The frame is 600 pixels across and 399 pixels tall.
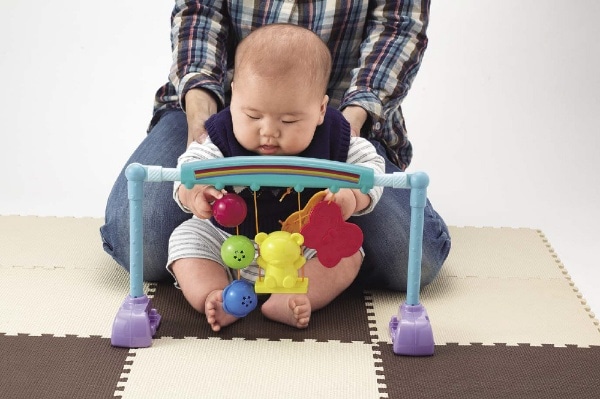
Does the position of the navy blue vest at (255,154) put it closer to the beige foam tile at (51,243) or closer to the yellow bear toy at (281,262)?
the yellow bear toy at (281,262)

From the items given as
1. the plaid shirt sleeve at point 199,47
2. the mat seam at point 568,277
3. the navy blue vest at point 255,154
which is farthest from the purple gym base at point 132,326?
the mat seam at point 568,277

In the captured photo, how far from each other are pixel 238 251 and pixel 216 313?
152mm

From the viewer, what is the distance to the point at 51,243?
2260 mm

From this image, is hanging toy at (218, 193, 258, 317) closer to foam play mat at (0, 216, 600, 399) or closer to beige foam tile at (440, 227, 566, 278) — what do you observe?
foam play mat at (0, 216, 600, 399)

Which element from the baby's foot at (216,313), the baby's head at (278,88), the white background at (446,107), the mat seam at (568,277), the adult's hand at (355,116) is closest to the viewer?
the baby's head at (278,88)

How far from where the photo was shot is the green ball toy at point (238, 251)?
5.83 ft

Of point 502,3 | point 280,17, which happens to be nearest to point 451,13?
point 502,3

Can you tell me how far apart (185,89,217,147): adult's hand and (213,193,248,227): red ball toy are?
0.31m

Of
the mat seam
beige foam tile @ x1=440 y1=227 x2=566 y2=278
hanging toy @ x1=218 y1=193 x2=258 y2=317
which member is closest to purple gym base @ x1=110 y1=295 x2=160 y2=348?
hanging toy @ x1=218 y1=193 x2=258 y2=317

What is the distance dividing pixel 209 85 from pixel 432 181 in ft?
2.51

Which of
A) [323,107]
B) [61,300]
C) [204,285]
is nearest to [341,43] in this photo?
[323,107]

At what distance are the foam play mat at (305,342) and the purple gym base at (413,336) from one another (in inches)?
0.6

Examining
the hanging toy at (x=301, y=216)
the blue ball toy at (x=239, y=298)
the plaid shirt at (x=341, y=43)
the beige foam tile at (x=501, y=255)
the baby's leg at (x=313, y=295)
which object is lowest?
the beige foam tile at (x=501, y=255)

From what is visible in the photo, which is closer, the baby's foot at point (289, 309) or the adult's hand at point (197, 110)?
the baby's foot at point (289, 309)
